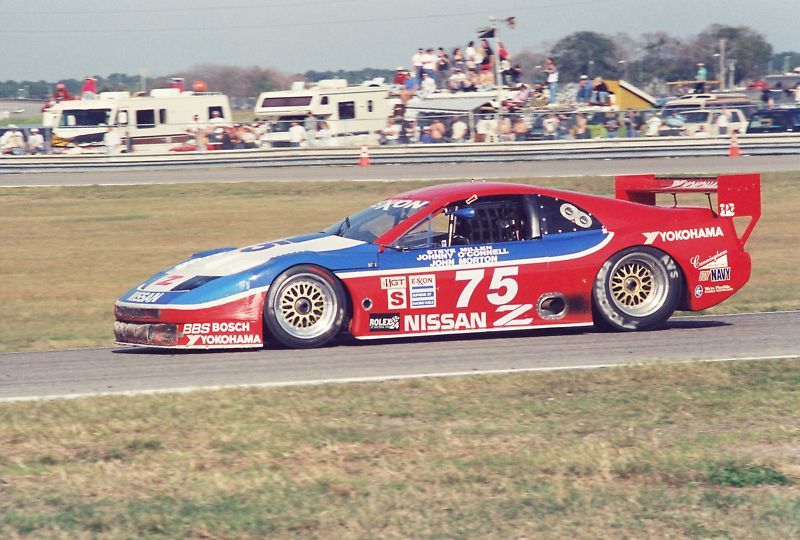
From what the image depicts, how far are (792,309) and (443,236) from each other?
3.92 metres

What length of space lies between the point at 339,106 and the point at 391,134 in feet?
16.5

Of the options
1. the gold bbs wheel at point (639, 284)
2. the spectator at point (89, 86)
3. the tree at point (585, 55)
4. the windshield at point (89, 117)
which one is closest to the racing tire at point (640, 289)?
the gold bbs wheel at point (639, 284)

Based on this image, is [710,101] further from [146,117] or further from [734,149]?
[146,117]

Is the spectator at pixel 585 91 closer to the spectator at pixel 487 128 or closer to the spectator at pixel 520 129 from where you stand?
the spectator at pixel 520 129

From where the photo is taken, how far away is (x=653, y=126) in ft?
86.3

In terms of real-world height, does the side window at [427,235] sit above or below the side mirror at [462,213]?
below

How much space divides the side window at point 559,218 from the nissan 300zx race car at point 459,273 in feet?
0.04

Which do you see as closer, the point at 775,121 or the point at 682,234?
the point at 682,234

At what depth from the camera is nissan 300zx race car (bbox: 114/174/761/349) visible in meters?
8.02

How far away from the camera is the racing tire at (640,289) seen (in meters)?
8.65

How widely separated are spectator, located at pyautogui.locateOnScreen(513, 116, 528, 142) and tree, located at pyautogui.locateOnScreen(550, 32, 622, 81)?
4702 cm

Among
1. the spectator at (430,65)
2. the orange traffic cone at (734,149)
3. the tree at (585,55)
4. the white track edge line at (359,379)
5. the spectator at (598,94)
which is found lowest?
the white track edge line at (359,379)

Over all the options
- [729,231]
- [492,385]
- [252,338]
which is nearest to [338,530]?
[492,385]

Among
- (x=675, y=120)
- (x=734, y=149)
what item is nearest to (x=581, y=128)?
(x=675, y=120)
